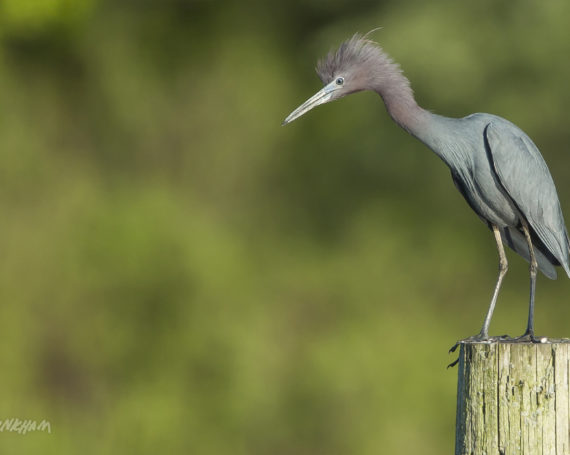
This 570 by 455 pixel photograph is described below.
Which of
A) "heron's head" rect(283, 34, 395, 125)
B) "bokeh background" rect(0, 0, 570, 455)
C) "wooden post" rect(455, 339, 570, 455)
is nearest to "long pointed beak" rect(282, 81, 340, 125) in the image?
"heron's head" rect(283, 34, 395, 125)

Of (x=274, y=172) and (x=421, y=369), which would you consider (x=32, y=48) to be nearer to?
(x=274, y=172)

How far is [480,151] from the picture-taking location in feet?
13.7

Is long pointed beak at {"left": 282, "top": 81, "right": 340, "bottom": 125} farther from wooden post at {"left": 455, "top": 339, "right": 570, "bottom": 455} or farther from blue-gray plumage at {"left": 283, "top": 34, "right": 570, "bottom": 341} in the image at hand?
wooden post at {"left": 455, "top": 339, "right": 570, "bottom": 455}

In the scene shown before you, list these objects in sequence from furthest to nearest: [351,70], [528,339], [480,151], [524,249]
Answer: [524,249]
[351,70]
[480,151]
[528,339]

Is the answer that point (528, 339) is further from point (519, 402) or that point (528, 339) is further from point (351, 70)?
point (351, 70)

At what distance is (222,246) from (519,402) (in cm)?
584

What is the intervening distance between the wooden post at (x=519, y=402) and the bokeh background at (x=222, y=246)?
504 centimetres

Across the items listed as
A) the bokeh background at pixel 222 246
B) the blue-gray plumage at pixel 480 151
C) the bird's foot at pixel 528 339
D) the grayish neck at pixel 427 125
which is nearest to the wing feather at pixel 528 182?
the blue-gray plumage at pixel 480 151

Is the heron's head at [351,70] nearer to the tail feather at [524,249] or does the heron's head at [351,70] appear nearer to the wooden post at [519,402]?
the tail feather at [524,249]

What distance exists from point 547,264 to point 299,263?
174 inches

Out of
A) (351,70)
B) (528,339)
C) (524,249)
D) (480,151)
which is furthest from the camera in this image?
(524,249)

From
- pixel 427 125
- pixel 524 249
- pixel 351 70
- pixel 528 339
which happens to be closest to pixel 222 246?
pixel 524 249

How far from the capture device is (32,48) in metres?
8.68

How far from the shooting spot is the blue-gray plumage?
417 cm
